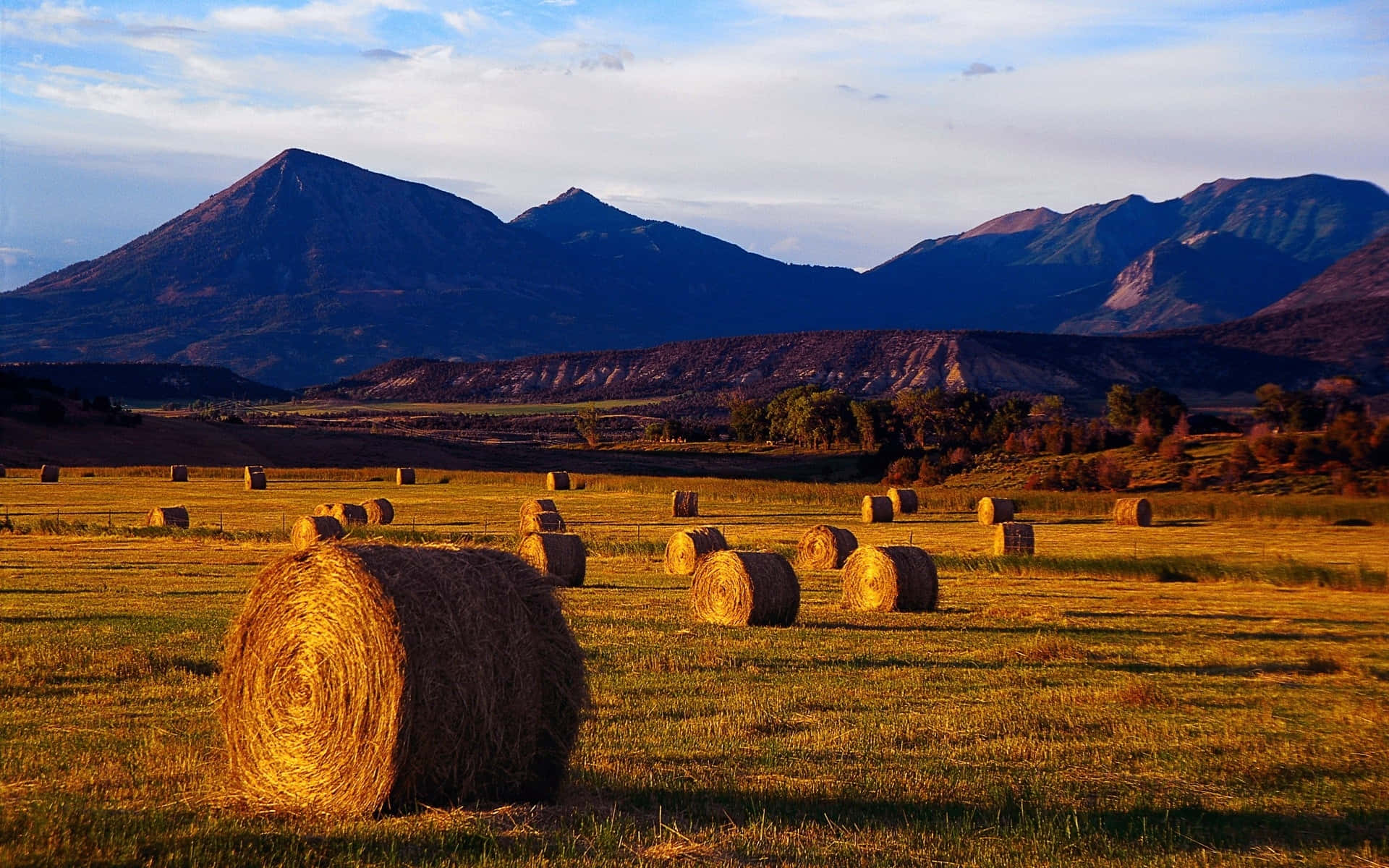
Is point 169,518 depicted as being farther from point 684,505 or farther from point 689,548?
point 684,505

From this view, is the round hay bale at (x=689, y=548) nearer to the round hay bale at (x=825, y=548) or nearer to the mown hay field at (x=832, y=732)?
the mown hay field at (x=832, y=732)

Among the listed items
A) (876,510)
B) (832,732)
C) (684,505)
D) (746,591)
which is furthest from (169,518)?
(832,732)

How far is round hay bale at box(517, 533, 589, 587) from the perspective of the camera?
25.2 m

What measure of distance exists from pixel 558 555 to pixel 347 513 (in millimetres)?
14953

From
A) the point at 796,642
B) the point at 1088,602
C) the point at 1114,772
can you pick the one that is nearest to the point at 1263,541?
the point at 1088,602

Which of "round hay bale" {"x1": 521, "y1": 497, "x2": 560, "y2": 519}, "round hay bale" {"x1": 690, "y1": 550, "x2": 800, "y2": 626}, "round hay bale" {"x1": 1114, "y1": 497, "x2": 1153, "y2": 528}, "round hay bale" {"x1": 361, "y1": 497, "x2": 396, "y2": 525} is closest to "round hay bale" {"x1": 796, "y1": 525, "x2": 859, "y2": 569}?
"round hay bale" {"x1": 690, "y1": 550, "x2": 800, "y2": 626}

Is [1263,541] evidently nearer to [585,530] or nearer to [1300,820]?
[585,530]

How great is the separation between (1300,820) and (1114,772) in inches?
61.0

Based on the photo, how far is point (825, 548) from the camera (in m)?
31.4

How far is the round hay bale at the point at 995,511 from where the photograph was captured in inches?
1864

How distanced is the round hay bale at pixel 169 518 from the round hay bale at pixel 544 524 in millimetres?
9769

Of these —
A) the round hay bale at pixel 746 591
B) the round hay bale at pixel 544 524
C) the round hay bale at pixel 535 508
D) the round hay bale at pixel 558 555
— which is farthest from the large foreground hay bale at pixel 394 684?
the round hay bale at pixel 535 508

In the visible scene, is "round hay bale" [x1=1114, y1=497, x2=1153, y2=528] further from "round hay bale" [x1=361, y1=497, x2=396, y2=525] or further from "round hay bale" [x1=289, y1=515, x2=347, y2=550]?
"round hay bale" [x1=289, y1=515, x2=347, y2=550]

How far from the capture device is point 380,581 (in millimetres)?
9516
